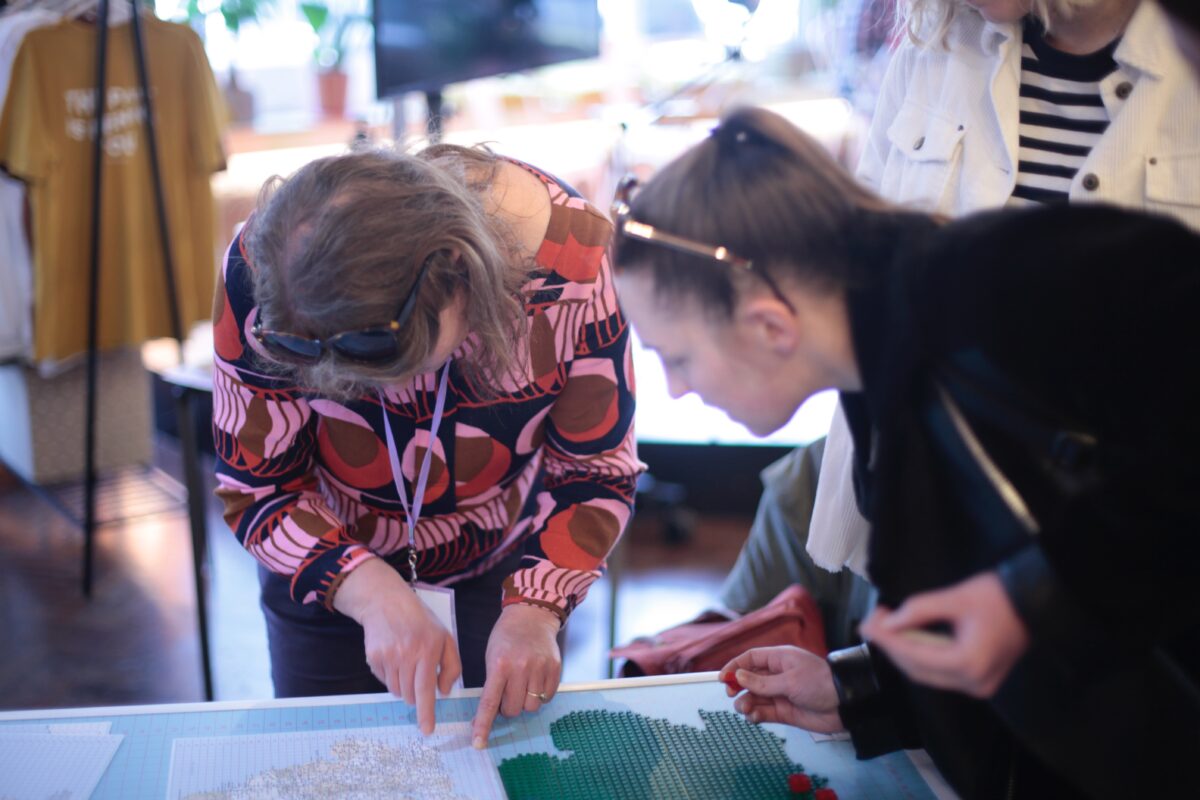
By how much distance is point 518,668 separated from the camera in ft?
4.04

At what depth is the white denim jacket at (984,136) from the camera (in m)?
1.34

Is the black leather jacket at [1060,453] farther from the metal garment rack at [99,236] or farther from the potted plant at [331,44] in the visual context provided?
the potted plant at [331,44]

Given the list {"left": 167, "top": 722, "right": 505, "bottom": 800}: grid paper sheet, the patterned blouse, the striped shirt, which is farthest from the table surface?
the striped shirt

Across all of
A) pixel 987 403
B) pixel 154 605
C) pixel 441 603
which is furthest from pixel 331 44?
pixel 987 403

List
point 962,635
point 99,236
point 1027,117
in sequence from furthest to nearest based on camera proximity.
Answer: point 99,236 < point 1027,117 < point 962,635

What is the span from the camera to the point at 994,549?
0.83m

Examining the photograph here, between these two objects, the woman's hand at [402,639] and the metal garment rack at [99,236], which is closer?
the woman's hand at [402,639]

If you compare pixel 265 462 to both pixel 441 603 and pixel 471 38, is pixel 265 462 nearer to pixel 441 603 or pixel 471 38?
pixel 441 603

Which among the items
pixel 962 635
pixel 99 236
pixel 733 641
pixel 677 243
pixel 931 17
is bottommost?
pixel 733 641

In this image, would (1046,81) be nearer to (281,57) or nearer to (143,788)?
(143,788)

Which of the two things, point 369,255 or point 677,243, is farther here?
point 369,255

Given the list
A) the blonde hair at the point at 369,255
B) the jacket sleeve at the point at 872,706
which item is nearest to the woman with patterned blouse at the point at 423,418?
the blonde hair at the point at 369,255

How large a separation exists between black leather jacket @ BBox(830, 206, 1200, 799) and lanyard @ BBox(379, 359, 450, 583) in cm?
57

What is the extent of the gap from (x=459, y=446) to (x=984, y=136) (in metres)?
0.79
